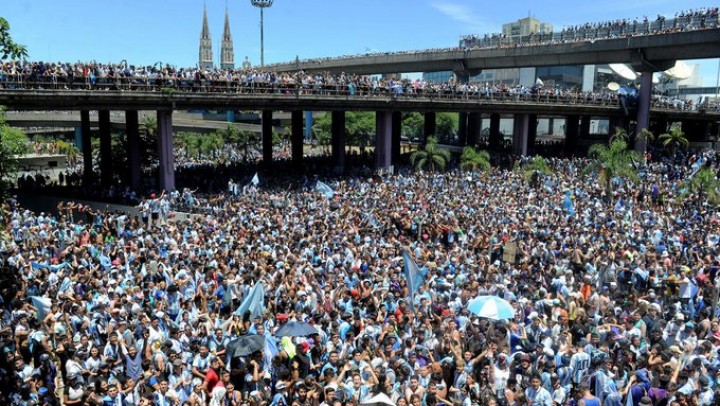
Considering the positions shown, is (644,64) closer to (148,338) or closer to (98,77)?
(98,77)

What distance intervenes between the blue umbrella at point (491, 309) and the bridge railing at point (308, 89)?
63.9ft

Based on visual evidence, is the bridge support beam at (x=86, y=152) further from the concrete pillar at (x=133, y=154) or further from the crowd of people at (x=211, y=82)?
the crowd of people at (x=211, y=82)

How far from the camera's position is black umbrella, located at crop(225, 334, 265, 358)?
8547mm

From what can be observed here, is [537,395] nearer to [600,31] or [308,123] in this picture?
[600,31]

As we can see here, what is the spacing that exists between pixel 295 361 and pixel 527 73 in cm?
9230

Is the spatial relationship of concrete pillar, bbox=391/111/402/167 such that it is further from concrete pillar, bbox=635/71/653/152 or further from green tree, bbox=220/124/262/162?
green tree, bbox=220/124/262/162

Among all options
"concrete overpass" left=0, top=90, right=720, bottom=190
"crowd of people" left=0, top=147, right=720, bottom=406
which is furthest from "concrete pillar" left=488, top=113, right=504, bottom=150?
"crowd of people" left=0, top=147, right=720, bottom=406

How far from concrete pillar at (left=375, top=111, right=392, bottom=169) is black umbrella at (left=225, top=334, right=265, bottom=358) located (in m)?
29.1

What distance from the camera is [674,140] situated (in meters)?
42.9

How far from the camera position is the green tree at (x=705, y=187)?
2377cm

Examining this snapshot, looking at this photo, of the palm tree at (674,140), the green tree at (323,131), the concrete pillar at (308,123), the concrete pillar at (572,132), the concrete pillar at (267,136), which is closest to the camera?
the concrete pillar at (267,136)

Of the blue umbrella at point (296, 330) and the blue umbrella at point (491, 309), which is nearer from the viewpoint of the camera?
the blue umbrella at point (296, 330)

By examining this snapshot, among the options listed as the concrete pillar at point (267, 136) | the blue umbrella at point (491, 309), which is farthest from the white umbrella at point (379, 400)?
the concrete pillar at point (267, 136)

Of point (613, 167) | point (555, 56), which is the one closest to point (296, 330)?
point (613, 167)
